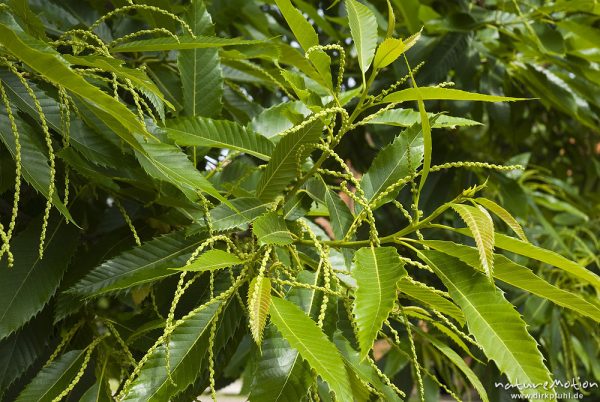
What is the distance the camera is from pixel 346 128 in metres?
0.82

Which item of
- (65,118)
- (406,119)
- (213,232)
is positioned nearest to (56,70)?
(65,118)

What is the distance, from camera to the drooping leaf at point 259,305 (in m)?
0.64

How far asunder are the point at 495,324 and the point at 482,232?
87mm

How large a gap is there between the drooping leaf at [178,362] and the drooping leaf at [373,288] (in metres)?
0.18

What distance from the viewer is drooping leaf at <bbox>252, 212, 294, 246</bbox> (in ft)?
2.49

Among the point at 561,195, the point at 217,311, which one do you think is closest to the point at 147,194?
the point at 217,311

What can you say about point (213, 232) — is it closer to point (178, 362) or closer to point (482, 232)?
point (178, 362)

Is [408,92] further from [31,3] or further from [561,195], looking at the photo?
[561,195]

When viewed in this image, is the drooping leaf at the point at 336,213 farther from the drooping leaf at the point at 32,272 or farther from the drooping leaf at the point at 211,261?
the drooping leaf at the point at 32,272

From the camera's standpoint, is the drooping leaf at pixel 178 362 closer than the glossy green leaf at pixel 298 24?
Yes

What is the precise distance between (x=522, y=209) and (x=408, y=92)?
52.7 inches

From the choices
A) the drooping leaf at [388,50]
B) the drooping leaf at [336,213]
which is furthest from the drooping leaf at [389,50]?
the drooping leaf at [336,213]

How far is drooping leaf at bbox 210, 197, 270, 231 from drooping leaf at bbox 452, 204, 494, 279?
0.26 metres

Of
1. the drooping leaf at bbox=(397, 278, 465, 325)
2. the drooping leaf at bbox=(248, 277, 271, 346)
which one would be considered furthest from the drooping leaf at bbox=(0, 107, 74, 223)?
the drooping leaf at bbox=(397, 278, 465, 325)
